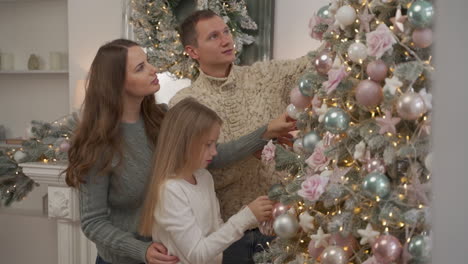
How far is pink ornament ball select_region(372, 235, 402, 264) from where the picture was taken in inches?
44.6

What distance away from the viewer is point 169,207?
5.64 ft

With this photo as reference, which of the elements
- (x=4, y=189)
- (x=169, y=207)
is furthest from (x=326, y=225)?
(x=4, y=189)

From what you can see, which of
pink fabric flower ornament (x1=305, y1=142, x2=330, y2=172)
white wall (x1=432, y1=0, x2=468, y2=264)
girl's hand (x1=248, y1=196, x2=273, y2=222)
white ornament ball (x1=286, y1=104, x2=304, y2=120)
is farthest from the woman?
white wall (x1=432, y1=0, x2=468, y2=264)

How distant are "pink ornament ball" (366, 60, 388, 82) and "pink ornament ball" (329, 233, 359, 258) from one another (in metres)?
0.36

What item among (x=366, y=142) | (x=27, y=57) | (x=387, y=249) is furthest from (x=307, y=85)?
(x=27, y=57)

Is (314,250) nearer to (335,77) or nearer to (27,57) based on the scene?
(335,77)

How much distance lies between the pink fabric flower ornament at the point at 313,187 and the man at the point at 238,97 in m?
0.77

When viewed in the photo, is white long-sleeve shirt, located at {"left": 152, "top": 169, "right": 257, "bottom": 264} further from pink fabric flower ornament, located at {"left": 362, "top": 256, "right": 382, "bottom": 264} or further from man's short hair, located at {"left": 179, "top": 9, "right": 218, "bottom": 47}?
man's short hair, located at {"left": 179, "top": 9, "right": 218, "bottom": 47}

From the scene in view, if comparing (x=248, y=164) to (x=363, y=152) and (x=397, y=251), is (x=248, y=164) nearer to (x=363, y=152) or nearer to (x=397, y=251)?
(x=363, y=152)

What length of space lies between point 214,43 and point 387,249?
124cm

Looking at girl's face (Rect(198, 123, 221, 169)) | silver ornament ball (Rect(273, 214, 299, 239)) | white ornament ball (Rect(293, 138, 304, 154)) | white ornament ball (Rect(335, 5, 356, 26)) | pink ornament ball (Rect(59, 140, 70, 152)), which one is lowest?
pink ornament ball (Rect(59, 140, 70, 152))

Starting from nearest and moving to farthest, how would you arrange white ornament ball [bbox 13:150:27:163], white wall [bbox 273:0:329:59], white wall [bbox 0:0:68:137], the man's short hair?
the man's short hair
white ornament ball [bbox 13:150:27:163]
white wall [bbox 273:0:329:59]
white wall [bbox 0:0:68:137]

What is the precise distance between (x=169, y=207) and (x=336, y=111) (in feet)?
2.17

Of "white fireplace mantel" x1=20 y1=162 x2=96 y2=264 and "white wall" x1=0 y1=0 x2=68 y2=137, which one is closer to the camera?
"white fireplace mantel" x1=20 y1=162 x2=96 y2=264
